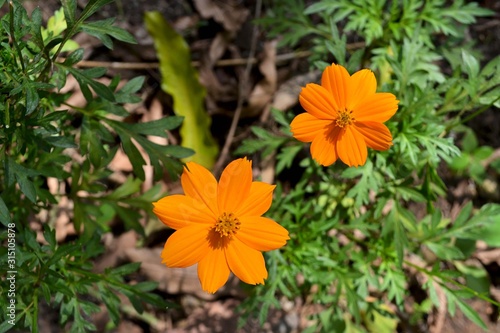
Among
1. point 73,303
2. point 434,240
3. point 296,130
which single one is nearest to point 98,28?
point 296,130

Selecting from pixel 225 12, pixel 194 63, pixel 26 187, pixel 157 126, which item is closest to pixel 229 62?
pixel 194 63

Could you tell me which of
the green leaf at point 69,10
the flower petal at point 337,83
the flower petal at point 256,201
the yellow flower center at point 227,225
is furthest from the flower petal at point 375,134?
the green leaf at point 69,10

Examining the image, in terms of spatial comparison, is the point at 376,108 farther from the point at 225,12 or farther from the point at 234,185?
the point at 225,12

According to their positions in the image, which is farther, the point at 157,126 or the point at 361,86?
the point at 157,126

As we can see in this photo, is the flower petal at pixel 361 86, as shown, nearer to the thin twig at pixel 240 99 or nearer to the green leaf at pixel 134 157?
the green leaf at pixel 134 157

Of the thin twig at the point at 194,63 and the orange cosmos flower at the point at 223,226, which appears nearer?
the orange cosmos flower at the point at 223,226
